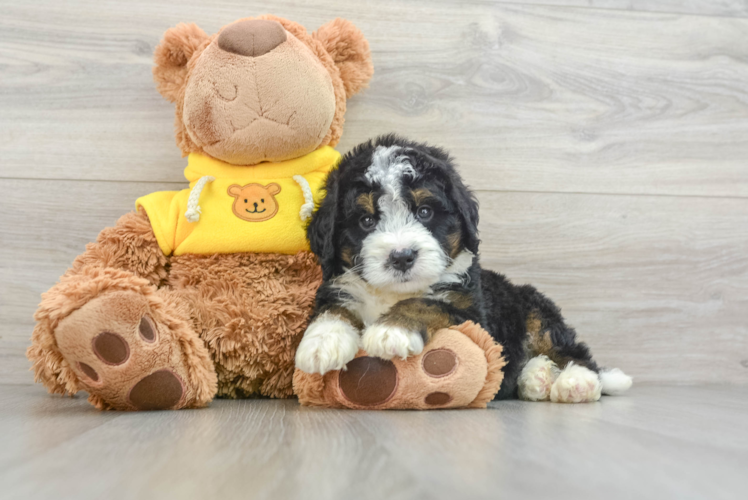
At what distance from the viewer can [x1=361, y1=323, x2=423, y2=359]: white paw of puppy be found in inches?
58.1

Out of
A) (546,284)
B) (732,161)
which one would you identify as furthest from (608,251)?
(732,161)

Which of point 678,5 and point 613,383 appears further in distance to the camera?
point 678,5

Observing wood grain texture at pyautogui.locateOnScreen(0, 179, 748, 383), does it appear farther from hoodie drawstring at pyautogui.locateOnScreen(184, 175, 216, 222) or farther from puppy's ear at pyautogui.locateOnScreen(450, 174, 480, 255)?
hoodie drawstring at pyautogui.locateOnScreen(184, 175, 216, 222)

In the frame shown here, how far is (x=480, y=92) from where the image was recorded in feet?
8.42

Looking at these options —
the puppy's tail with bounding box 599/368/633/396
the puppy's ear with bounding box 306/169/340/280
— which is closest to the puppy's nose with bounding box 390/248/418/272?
the puppy's ear with bounding box 306/169/340/280

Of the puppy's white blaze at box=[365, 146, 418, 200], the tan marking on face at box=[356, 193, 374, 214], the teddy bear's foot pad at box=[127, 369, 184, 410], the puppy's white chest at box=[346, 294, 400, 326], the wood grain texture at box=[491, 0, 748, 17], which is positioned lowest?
the teddy bear's foot pad at box=[127, 369, 184, 410]

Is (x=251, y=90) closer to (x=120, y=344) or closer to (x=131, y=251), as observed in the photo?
(x=131, y=251)

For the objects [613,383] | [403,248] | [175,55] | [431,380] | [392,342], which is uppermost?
[175,55]

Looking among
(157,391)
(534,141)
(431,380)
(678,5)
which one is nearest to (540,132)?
(534,141)

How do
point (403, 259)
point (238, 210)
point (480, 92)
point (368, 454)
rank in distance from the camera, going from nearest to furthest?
point (368, 454)
point (403, 259)
point (238, 210)
point (480, 92)

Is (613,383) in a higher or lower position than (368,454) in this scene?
lower

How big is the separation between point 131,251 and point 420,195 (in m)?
0.93

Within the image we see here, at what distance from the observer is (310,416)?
147cm

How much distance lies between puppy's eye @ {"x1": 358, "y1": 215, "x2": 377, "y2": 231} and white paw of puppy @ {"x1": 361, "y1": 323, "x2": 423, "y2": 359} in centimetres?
30
